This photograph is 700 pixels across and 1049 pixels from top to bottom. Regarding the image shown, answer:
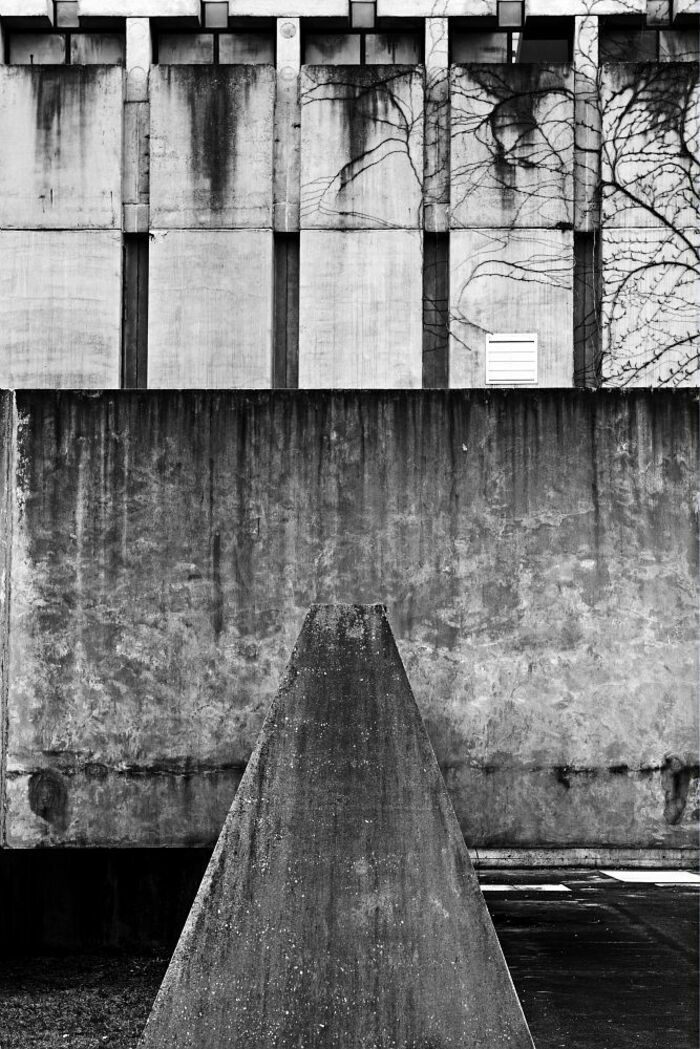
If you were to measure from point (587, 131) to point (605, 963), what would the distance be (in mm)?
11568

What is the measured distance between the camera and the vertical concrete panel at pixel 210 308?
1402 centimetres

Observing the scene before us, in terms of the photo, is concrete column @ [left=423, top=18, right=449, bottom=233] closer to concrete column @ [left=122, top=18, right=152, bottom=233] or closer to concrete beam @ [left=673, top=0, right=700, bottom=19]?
concrete beam @ [left=673, top=0, right=700, bottom=19]

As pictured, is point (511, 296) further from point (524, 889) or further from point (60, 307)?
point (524, 889)

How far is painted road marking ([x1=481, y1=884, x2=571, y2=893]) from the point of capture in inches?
350

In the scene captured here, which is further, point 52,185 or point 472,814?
point 52,185

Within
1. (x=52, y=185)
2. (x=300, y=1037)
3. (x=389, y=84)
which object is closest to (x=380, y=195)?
(x=389, y=84)

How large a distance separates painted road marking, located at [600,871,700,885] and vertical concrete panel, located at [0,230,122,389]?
8451 millimetres

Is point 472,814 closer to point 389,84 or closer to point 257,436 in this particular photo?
point 257,436

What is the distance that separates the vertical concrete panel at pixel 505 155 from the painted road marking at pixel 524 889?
8.49 m

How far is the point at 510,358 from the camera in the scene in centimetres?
1396

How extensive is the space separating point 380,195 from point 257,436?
1080 centimetres

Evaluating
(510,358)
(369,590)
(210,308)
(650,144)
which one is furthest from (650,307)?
(369,590)

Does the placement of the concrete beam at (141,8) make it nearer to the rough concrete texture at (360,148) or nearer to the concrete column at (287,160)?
the concrete column at (287,160)

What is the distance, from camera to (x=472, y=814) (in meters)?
4.12
